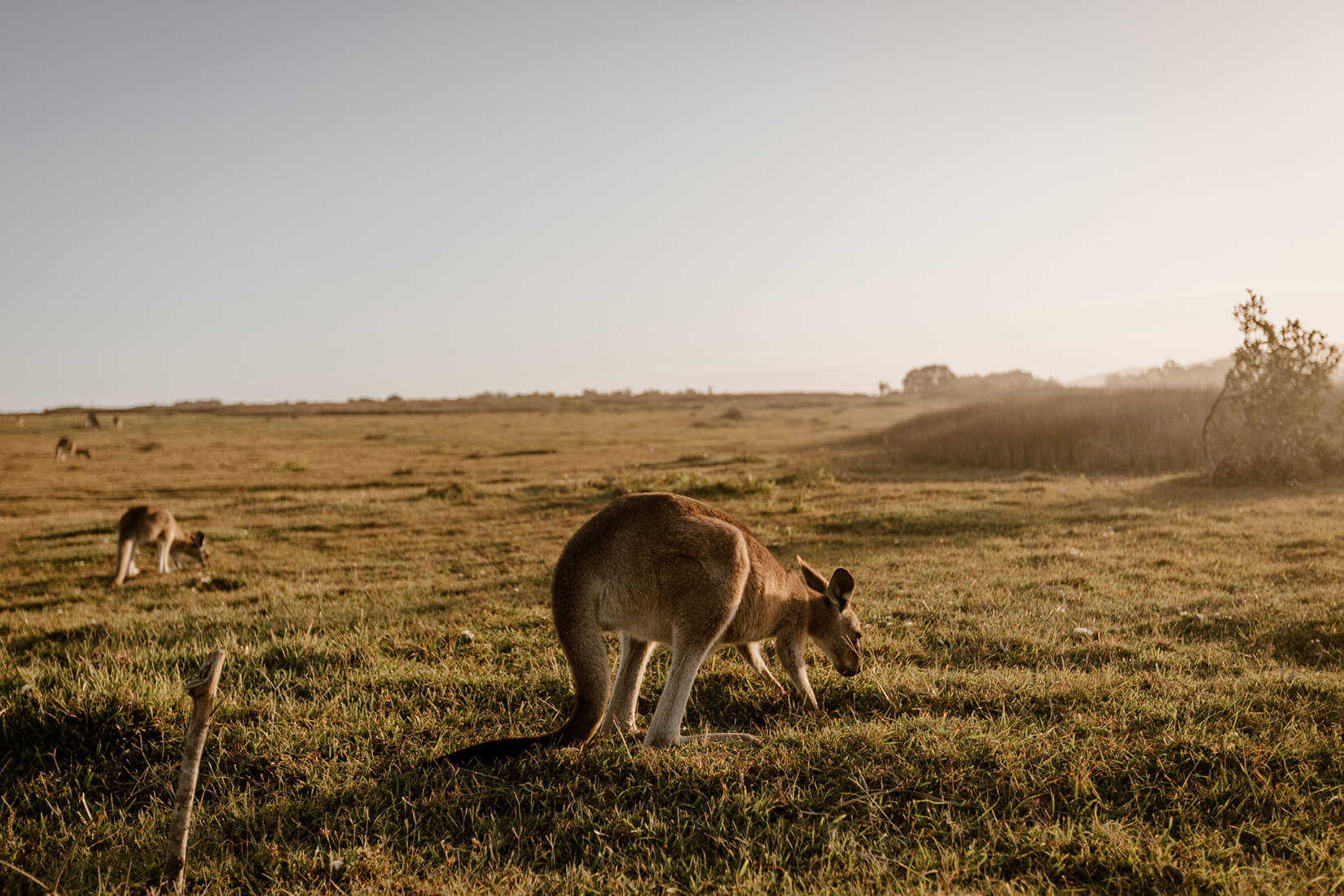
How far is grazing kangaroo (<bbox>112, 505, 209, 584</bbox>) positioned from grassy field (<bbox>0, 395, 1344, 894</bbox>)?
997mm

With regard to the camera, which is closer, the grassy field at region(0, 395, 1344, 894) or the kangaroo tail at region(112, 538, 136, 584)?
the grassy field at region(0, 395, 1344, 894)

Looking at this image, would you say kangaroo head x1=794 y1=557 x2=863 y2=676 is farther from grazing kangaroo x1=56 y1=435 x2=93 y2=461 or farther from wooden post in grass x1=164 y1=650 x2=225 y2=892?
grazing kangaroo x1=56 y1=435 x2=93 y2=461

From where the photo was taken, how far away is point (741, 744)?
430 cm

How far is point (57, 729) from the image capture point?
4.52m

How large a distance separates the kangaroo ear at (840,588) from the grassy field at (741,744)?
24.8 inches

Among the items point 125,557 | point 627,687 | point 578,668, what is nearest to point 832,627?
point 627,687

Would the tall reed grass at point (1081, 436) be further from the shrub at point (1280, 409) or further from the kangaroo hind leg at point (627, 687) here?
the kangaroo hind leg at point (627, 687)

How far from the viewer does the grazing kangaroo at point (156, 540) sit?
12.0 m

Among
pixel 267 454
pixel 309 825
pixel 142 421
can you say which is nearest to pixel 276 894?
pixel 309 825

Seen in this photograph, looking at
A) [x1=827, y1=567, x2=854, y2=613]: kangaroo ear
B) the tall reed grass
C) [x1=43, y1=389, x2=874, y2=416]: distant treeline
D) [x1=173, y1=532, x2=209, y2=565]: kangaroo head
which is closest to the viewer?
[x1=827, y1=567, x2=854, y2=613]: kangaroo ear

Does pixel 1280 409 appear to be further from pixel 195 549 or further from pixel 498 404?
pixel 498 404

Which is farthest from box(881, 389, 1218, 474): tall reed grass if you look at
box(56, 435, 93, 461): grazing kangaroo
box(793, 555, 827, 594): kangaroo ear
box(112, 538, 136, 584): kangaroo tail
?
box(56, 435, 93, 461): grazing kangaroo

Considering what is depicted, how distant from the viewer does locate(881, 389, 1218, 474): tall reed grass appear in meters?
22.9

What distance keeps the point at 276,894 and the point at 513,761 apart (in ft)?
4.08
